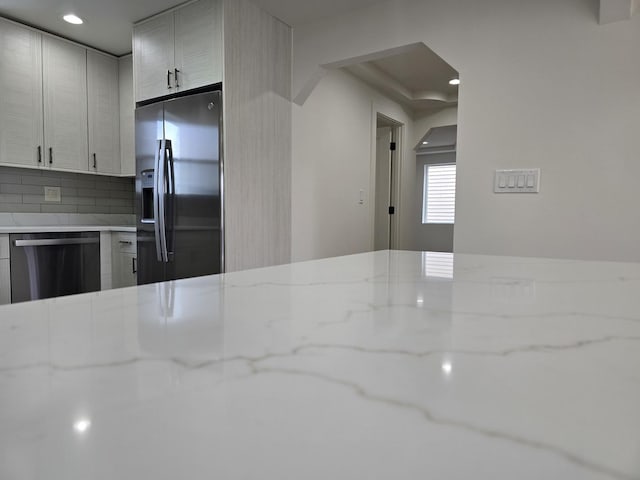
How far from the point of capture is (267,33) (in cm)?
277

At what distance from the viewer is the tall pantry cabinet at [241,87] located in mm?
2541

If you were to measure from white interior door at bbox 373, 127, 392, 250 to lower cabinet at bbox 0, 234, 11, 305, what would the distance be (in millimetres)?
3488

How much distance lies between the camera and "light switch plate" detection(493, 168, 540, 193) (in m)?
2.10

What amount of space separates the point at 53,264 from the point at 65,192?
2.92 ft

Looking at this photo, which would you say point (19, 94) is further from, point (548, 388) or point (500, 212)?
point (548, 388)

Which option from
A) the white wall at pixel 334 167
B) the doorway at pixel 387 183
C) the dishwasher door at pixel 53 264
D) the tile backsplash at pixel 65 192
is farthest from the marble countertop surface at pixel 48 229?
the doorway at pixel 387 183

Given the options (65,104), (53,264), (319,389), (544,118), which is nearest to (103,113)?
(65,104)

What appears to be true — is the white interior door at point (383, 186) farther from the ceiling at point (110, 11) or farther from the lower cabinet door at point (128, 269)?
the lower cabinet door at point (128, 269)

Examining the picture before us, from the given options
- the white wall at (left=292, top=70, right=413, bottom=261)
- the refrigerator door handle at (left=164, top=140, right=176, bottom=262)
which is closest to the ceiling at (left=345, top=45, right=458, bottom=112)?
the white wall at (left=292, top=70, right=413, bottom=261)

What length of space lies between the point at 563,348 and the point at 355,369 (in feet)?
0.72

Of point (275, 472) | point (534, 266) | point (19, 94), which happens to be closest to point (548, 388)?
point (275, 472)

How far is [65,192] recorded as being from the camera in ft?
11.2

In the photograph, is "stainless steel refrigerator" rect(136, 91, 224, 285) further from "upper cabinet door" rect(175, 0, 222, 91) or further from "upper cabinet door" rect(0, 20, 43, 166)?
"upper cabinet door" rect(0, 20, 43, 166)

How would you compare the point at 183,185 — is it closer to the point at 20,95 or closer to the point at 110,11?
the point at 110,11
